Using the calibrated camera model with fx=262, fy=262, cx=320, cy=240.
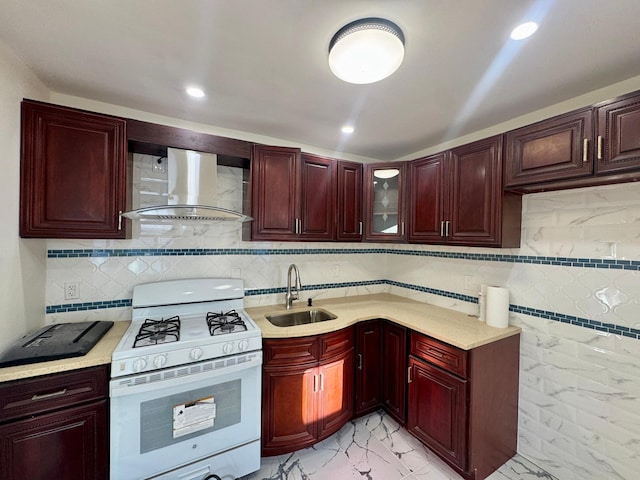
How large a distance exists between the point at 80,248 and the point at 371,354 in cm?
242

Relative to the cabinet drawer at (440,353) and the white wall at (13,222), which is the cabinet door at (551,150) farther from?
the white wall at (13,222)

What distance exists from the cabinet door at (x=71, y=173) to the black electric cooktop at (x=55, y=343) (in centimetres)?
60

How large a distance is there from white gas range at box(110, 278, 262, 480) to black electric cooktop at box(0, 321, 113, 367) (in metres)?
0.18

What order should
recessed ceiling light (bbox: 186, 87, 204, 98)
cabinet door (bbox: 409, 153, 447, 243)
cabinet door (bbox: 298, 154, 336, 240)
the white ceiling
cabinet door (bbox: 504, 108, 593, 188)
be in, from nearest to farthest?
the white ceiling, cabinet door (bbox: 504, 108, 593, 188), recessed ceiling light (bbox: 186, 87, 204, 98), cabinet door (bbox: 409, 153, 447, 243), cabinet door (bbox: 298, 154, 336, 240)

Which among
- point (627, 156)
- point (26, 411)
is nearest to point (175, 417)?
point (26, 411)

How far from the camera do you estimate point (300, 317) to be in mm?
2477

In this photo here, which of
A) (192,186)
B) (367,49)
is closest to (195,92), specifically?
(192,186)

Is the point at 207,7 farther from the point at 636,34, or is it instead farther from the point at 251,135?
the point at 636,34

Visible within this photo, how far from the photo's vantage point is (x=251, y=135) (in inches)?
95.3

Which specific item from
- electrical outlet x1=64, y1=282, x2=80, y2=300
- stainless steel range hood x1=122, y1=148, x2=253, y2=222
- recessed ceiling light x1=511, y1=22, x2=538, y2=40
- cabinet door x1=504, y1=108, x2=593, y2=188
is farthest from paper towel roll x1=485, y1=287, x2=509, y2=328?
electrical outlet x1=64, y1=282, x2=80, y2=300

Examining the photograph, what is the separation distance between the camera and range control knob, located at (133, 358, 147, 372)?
144cm

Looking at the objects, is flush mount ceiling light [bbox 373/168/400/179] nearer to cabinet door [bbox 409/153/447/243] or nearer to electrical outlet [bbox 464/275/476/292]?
cabinet door [bbox 409/153/447/243]

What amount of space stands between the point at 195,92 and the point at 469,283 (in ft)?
8.62

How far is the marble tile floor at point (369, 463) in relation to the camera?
5.82ft
